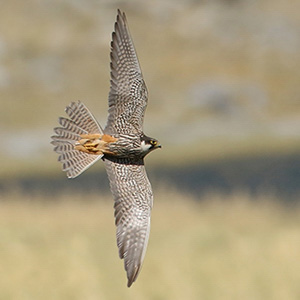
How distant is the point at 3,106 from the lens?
119ft

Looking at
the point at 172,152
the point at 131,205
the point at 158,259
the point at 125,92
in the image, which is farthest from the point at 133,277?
the point at 172,152

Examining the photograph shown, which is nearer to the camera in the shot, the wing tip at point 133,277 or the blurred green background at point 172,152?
the wing tip at point 133,277

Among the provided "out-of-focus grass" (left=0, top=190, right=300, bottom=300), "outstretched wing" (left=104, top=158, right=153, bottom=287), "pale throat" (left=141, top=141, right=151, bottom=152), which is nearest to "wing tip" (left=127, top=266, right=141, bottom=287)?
"outstretched wing" (left=104, top=158, right=153, bottom=287)

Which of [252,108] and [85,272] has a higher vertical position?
[252,108]

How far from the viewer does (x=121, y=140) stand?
7.79m

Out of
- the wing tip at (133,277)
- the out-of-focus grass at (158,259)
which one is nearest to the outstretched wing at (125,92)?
the wing tip at (133,277)

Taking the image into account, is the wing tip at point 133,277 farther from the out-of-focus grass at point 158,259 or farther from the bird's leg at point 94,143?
the out-of-focus grass at point 158,259

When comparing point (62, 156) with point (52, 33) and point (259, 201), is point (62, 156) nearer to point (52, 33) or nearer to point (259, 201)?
point (259, 201)

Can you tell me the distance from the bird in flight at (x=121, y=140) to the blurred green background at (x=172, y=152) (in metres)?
3.20

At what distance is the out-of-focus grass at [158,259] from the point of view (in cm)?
1110

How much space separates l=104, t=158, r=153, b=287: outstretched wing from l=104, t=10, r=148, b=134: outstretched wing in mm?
337

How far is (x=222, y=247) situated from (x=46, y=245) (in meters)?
2.31

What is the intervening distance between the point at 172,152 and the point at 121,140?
2845 cm

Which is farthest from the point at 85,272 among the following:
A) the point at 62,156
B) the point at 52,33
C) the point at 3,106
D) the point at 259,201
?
the point at 52,33
